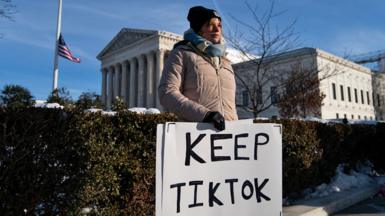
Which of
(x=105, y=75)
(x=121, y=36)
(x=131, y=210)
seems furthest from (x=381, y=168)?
(x=105, y=75)

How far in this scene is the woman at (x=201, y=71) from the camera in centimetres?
228

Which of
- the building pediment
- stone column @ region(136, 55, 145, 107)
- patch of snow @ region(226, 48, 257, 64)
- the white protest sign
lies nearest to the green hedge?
patch of snow @ region(226, 48, 257, 64)

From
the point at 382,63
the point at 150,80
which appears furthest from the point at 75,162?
the point at 382,63

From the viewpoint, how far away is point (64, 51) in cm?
2131

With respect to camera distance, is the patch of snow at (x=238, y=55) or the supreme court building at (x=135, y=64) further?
the supreme court building at (x=135, y=64)

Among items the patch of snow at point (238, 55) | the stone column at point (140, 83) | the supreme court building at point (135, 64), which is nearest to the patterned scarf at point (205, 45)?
the patch of snow at point (238, 55)

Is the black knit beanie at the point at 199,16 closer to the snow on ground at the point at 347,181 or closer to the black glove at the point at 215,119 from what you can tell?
the black glove at the point at 215,119

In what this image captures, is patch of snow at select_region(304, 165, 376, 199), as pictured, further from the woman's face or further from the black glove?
the black glove

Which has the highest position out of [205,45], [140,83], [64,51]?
[140,83]

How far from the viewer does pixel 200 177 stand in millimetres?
2062

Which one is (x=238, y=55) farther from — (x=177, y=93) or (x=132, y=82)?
(x=132, y=82)

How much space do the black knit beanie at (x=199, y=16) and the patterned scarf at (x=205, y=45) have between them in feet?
0.17

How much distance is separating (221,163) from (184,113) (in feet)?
1.20

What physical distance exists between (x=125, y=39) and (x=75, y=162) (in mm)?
69343
